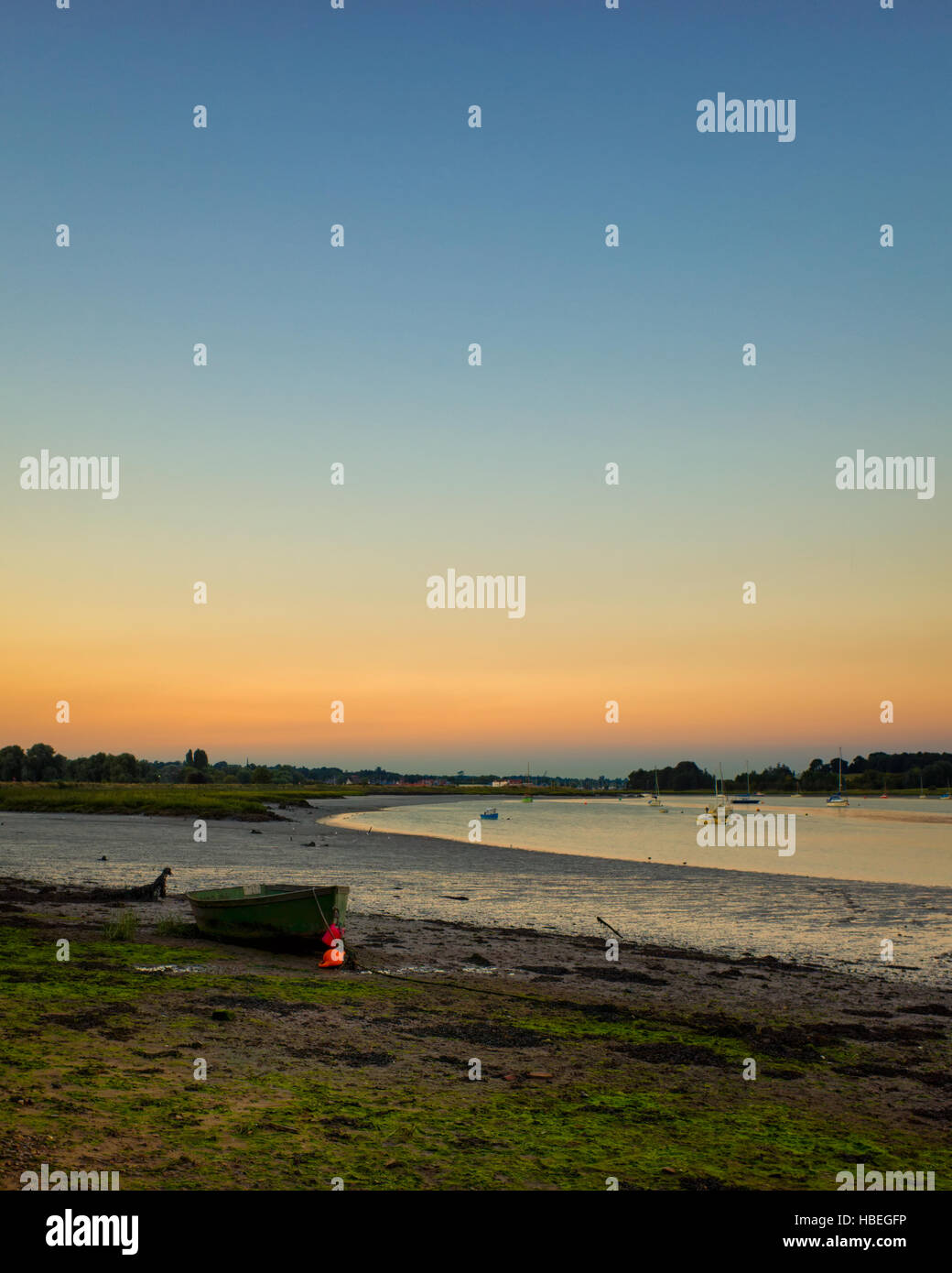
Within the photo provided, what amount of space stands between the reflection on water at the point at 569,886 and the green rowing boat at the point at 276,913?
429 centimetres

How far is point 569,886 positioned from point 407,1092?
3400 cm

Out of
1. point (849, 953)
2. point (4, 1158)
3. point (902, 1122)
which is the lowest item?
point (849, 953)

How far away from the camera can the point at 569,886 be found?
1784 inches

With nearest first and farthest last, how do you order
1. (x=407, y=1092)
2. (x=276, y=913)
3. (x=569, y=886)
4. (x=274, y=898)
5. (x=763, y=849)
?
(x=407, y=1092) < (x=274, y=898) < (x=276, y=913) < (x=569, y=886) < (x=763, y=849)

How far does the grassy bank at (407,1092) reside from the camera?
31.6ft

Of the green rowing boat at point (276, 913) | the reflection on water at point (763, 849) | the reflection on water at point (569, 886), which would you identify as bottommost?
the reflection on water at point (763, 849)

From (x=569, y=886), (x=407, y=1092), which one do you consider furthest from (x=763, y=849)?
(x=407, y=1092)

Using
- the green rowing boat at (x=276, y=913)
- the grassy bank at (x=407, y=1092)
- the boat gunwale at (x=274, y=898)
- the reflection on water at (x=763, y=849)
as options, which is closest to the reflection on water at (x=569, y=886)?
the reflection on water at (x=763, y=849)

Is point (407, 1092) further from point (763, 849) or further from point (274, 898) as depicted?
point (763, 849)

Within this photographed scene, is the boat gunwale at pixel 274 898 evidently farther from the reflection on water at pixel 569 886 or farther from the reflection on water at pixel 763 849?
the reflection on water at pixel 763 849
